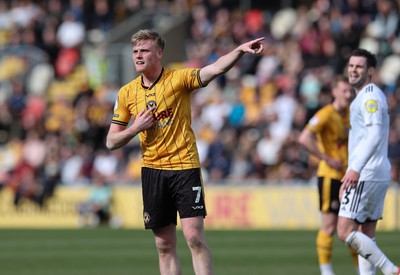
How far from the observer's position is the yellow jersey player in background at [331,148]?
41.0 feet

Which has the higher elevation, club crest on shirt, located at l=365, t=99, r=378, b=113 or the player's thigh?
club crest on shirt, located at l=365, t=99, r=378, b=113

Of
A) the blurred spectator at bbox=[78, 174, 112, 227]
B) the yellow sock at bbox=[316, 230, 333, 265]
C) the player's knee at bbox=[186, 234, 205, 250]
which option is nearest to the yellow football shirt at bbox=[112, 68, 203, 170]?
the player's knee at bbox=[186, 234, 205, 250]

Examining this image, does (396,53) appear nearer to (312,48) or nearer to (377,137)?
(312,48)

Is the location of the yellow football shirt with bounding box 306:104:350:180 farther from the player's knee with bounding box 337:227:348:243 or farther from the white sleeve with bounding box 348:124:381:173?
the white sleeve with bounding box 348:124:381:173

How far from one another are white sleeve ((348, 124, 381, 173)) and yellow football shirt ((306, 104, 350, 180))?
9.05 feet

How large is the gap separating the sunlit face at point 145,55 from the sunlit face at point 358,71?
6.69 feet

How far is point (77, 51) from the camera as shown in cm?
3147

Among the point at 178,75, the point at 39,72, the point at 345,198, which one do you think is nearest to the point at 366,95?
the point at 345,198

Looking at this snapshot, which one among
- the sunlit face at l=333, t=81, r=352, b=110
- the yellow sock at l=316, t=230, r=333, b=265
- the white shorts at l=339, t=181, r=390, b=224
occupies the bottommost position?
the yellow sock at l=316, t=230, r=333, b=265

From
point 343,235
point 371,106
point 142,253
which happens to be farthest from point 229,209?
point 371,106

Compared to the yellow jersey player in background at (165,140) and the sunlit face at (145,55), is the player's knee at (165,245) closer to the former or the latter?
the yellow jersey player in background at (165,140)

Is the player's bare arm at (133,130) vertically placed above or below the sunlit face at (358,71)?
below

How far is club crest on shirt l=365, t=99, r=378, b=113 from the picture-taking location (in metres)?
9.95

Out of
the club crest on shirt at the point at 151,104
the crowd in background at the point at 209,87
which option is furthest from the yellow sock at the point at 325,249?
the crowd in background at the point at 209,87
